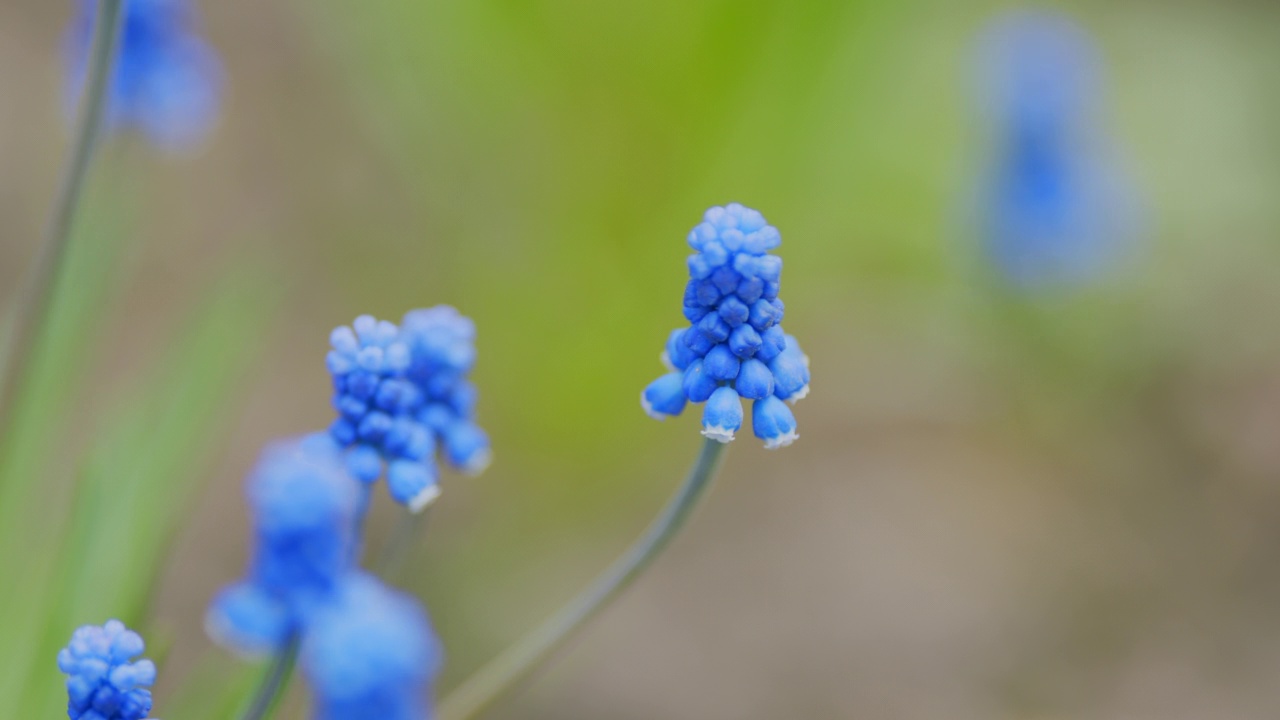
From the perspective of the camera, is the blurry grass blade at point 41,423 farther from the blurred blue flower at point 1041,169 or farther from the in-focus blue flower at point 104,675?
the blurred blue flower at point 1041,169

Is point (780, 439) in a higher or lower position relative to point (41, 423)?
higher

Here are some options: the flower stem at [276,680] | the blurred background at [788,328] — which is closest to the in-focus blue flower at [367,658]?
the flower stem at [276,680]

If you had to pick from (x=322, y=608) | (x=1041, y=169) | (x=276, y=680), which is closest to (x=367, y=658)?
(x=322, y=608)

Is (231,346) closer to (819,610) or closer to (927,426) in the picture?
(819,610)

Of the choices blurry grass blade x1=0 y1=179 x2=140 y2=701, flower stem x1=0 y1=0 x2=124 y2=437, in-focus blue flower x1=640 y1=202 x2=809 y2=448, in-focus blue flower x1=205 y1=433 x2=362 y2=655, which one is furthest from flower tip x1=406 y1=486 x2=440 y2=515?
blurry grass blade x1=0 y1=179 x2=140 y2=701

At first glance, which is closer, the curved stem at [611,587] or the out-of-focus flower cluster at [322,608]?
the out-of-focus flower cluster at [322,608]

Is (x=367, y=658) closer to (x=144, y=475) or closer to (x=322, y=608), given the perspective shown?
(x=322, y=608)
